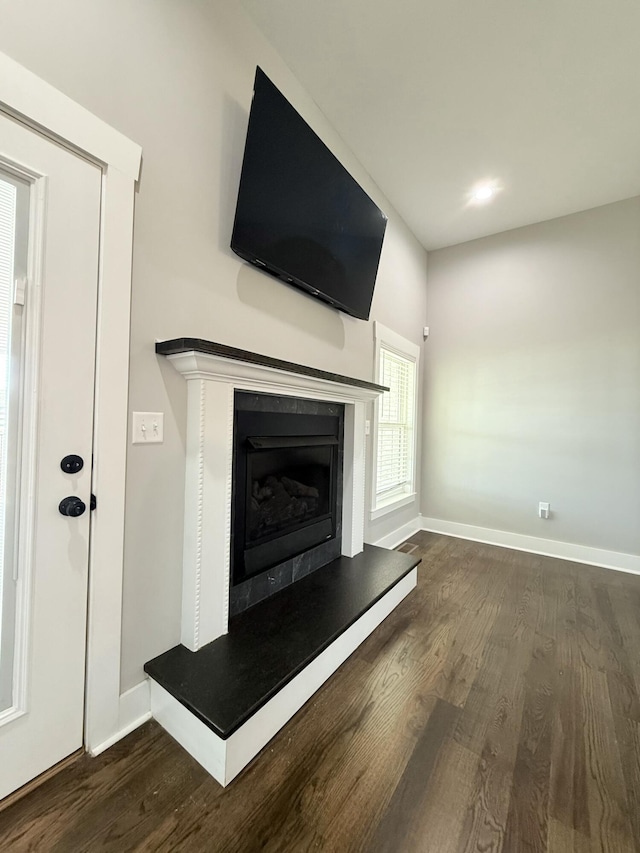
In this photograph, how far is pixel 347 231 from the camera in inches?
89.3

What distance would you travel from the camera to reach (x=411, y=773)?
3.90 ft

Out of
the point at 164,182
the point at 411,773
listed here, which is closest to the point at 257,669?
the point at 411,773

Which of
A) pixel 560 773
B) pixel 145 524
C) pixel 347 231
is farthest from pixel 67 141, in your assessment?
pixel 560 773

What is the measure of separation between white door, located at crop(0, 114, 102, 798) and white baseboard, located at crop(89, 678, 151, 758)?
13 centimetres

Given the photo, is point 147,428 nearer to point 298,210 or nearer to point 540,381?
point 298,210

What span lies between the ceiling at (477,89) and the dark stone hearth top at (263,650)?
307cm

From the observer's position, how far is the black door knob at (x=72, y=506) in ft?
3.76

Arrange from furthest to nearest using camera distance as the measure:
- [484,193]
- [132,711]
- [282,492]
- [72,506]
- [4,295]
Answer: [484,193] → [282,492] → [132,711] → [72,506] → [4,295]

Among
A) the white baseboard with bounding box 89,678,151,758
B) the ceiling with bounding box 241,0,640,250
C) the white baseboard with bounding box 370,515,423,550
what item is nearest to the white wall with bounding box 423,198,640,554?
the white baseboard with bounding box 370,515,423,550

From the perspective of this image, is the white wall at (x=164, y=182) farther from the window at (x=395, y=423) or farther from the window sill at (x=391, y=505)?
the window sill at (x=391, y=505)

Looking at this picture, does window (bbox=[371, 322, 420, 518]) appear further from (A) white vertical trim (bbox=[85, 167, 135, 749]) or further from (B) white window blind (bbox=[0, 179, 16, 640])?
(B) white window blind (bbox=[0, 179, 16, 640])

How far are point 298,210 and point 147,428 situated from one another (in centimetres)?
142

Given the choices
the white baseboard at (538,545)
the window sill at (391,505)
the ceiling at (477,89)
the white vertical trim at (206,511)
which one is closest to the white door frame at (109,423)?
the white vertical trim at (206,511)

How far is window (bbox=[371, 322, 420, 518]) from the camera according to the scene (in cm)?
317
